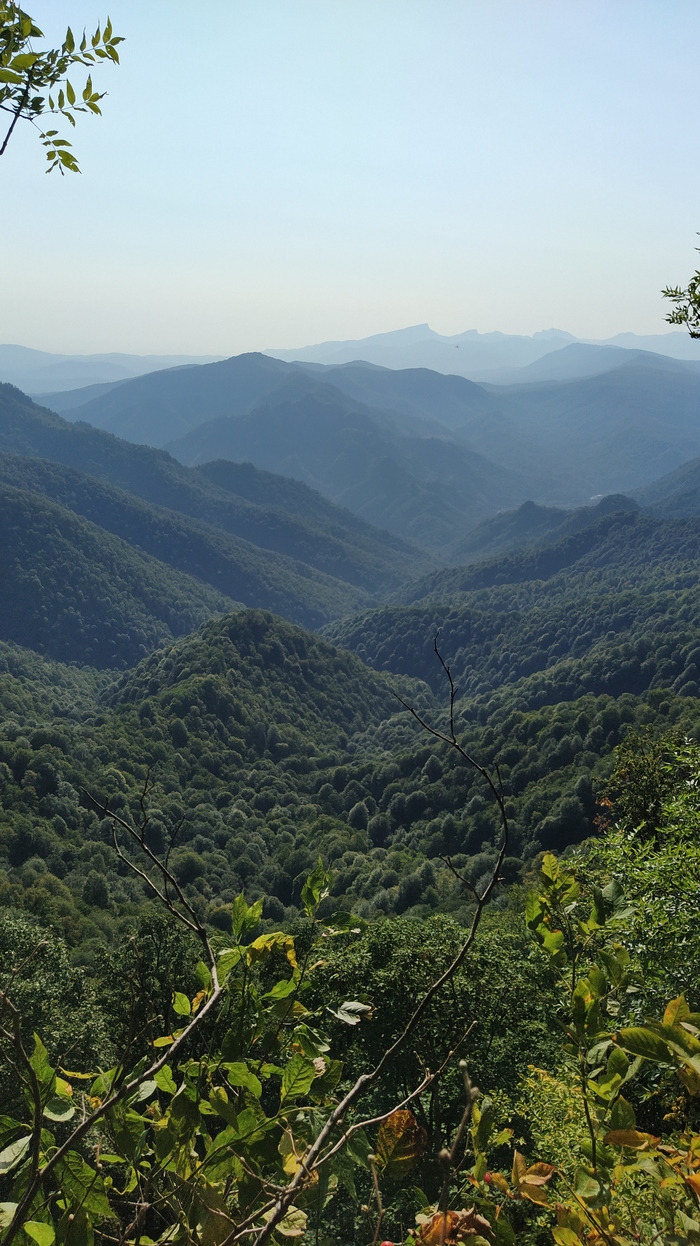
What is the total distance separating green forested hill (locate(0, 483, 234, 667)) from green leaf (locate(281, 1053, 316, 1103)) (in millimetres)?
183904

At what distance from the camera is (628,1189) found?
536 centimetres

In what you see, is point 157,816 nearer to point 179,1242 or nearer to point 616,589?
point 179,1242

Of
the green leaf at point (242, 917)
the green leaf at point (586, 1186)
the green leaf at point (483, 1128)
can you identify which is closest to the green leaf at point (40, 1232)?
the green leaf at point (242, 917)

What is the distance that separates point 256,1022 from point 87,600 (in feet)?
642

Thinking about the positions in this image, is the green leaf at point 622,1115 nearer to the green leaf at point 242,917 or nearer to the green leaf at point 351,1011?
the green leaf at point 351,1011

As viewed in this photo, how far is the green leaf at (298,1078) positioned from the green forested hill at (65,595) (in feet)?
603

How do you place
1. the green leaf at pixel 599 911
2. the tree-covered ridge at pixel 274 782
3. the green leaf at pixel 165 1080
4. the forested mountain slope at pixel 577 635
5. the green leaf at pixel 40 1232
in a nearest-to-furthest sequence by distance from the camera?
the green leaf at pixel 40 1232, the green leaf at pixel 165 1080, the green leaf at pixel 599 911, the tree-covered ridge at pixel 274 782, the forested mountain slope at pixel 577 635

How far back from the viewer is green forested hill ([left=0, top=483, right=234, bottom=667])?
179 meters

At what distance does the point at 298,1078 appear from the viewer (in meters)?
2.10

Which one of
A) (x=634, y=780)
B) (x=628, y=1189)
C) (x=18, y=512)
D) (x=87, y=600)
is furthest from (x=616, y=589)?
(x=628, y=1189)

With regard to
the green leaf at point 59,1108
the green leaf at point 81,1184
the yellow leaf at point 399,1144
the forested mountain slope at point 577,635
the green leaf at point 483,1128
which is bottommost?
the forested mountain slope at point 577,635

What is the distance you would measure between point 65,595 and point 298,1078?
198 m

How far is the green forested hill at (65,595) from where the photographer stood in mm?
179375

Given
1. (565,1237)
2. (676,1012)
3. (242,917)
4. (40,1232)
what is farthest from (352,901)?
(40,1232)
